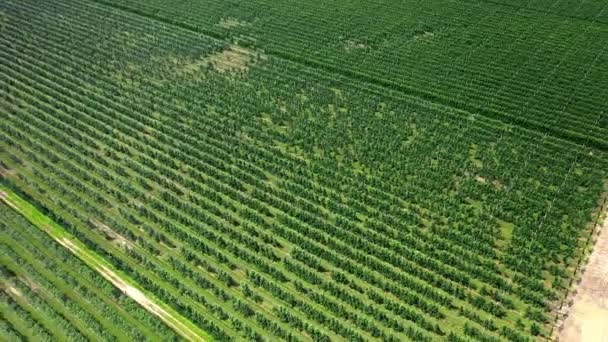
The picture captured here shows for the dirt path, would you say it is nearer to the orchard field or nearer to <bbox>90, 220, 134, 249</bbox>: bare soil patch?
the orchard field

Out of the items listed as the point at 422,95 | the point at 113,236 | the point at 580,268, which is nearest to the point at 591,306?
the point at 580,268

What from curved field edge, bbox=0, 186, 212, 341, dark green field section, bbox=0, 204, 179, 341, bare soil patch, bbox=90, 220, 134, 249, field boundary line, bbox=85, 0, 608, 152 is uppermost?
field boundary line, bbox=85, 0, 608, 152

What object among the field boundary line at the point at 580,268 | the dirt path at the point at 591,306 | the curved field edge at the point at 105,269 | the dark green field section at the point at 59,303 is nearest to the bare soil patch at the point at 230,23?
the curved field edge at the point at 105,269

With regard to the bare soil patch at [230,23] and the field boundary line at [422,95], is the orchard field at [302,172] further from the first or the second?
the bare soil patch at [230,23]

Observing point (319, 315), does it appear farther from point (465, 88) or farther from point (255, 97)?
point (465, 88)

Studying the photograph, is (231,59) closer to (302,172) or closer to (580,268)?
(302,172)

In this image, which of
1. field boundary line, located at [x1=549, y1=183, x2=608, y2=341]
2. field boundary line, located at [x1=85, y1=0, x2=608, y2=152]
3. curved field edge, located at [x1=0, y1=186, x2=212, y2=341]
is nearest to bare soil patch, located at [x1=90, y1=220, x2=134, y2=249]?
curved field edge, located at [x1=0, y1=186, x2=212, y2=341]
